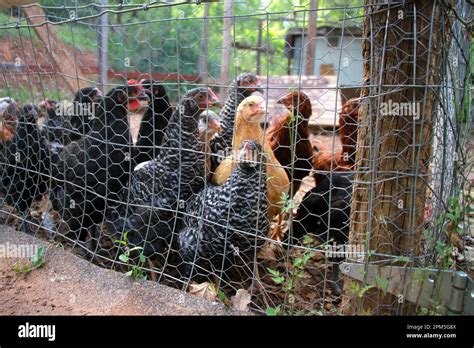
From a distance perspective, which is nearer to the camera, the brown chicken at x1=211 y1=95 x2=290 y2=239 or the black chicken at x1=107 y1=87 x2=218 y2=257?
the black chicken at x1=107 y1=87 x2=218 y2=257

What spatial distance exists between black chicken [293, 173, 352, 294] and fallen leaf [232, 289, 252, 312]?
2.44ft

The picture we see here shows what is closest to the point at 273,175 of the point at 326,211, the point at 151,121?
the point at 326,211

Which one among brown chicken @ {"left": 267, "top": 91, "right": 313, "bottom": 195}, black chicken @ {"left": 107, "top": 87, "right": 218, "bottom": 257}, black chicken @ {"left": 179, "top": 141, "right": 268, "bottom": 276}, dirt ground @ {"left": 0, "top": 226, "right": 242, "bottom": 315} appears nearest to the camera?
dirt ground @ {"left": 0, "top": 226, "right": 242, "bottom": 315}

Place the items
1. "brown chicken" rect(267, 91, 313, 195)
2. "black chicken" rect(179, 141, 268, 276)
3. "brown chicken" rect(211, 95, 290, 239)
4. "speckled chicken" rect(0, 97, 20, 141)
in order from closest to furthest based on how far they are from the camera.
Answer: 1. "black chicken" rect(179, 141, 268, 276)
2. "brown chicken" rect(211, 95, 290, 239)
3. "brown chicken" rect(267, 91, 313, 195)
4. "speckled chicken" rect(0, 97, 20, 141)

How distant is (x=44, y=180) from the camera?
11.2ft

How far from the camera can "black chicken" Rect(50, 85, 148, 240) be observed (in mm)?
2939

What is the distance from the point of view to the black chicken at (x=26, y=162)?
3318 millimetres

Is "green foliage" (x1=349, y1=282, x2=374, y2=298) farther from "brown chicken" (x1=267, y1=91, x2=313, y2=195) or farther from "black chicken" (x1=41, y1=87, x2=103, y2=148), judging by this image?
"black chicken" (x1=41, y1=87, x2=103, y2=148)

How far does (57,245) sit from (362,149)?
2097 mm

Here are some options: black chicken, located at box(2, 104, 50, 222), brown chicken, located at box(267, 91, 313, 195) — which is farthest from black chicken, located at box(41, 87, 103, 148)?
brown chicken, located at box(267, 91, 313, 195)

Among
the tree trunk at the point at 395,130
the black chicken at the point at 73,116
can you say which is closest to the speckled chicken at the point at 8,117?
the black chicken at the point at 73,116

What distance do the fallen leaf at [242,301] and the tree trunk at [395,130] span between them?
524 millimetres

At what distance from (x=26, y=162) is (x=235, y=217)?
1.96 m

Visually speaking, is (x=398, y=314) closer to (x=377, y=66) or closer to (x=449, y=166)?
(x=449, y=166)
